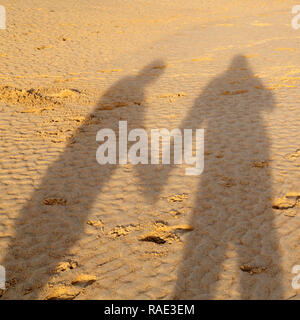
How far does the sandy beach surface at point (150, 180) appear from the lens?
9.84ft

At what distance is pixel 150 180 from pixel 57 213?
1.18 metres

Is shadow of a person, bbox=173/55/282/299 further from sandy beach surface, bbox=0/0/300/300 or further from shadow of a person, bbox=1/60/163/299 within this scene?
shadow of a person, bbox=1/60/163/299

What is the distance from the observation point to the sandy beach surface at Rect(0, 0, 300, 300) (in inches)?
118

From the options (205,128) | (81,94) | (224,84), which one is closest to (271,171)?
(205,128)

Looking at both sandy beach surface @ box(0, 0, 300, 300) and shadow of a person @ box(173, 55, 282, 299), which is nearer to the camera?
shadow of a person @ box(173, 55, 282, 299)

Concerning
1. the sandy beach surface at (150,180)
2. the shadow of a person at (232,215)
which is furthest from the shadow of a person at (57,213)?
the shadow of a person at (232,215)

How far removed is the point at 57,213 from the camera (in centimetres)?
375

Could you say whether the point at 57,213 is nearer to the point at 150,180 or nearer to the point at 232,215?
the point at 150,180

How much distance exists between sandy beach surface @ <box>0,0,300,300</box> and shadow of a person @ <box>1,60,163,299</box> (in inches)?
0.6

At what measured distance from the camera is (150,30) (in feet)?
40.9

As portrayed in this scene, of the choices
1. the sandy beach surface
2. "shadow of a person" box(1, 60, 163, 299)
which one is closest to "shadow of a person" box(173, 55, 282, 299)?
the sandy beach surface

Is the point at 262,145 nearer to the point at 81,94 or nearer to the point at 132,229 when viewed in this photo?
the point at 132,229

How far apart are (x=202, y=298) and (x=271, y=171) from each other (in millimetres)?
2145
